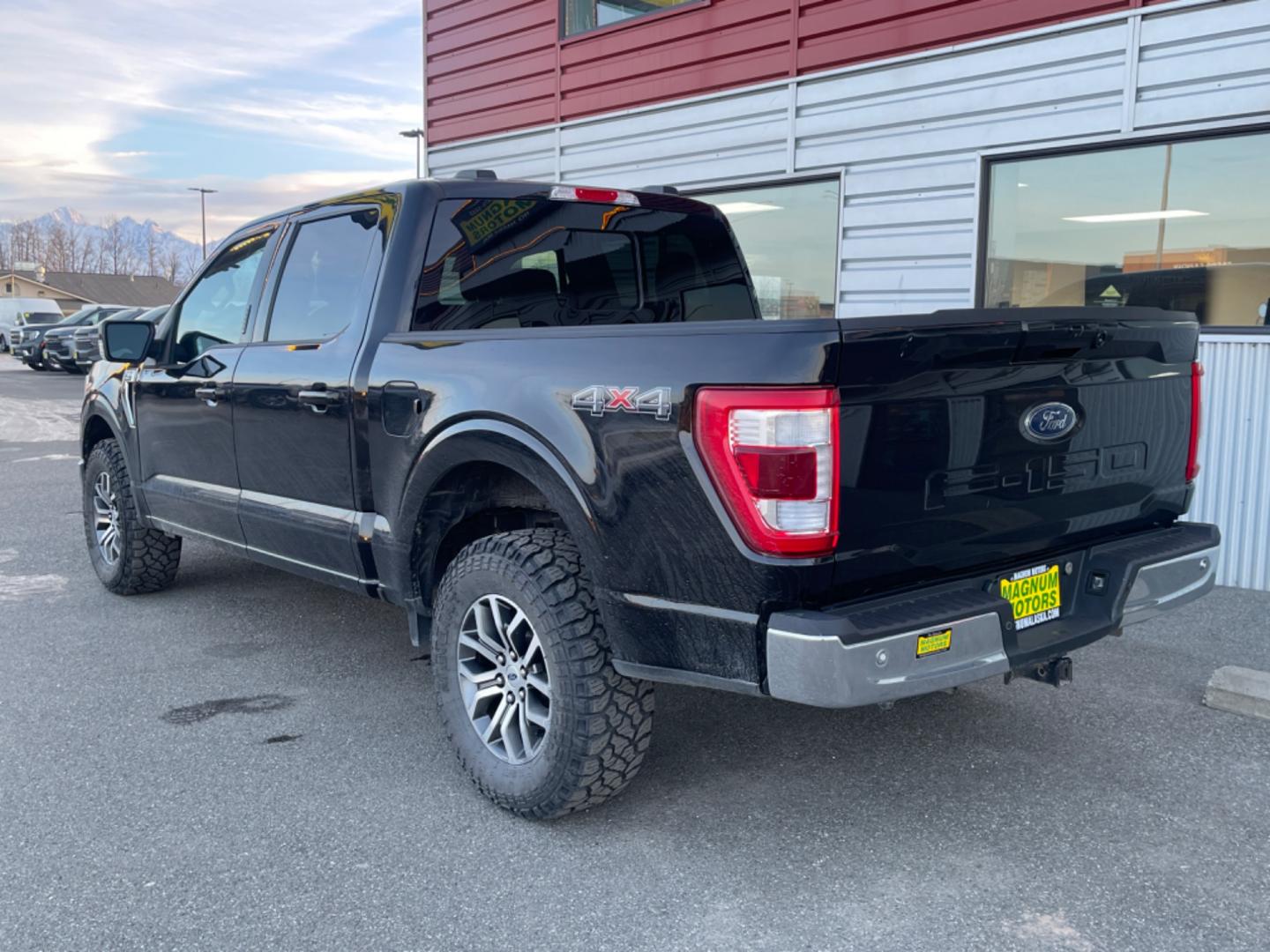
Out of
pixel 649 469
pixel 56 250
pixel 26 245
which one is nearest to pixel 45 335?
pixel 649 469

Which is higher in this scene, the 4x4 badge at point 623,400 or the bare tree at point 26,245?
the bare tree at point 26,245

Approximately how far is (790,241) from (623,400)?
227 inches

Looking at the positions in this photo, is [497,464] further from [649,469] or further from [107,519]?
[107,519]

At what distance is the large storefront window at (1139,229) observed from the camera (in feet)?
20.0

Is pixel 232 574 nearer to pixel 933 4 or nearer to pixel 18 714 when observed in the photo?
pixel 18 714

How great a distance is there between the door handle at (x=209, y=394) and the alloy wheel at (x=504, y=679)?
6.35ft

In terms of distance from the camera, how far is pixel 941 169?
7.19 m

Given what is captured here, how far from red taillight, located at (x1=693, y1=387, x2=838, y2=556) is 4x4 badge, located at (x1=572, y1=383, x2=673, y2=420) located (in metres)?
0.14

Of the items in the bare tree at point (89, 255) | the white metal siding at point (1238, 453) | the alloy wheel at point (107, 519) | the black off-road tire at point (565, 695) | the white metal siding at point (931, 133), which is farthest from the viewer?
the bare tree at point (89, 255)

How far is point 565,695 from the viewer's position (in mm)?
3186

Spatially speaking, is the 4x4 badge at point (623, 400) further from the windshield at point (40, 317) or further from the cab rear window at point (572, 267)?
the windshield at point (40, 317)

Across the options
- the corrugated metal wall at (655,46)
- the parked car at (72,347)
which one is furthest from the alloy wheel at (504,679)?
the parked car at (72,347)

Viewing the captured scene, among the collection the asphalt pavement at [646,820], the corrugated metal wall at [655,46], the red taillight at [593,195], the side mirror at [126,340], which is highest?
the corrugated metal wall at [655,46]

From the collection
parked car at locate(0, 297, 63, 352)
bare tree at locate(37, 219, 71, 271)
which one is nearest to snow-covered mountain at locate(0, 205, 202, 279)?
bare tree at locate(37, 219, 71, 271)
